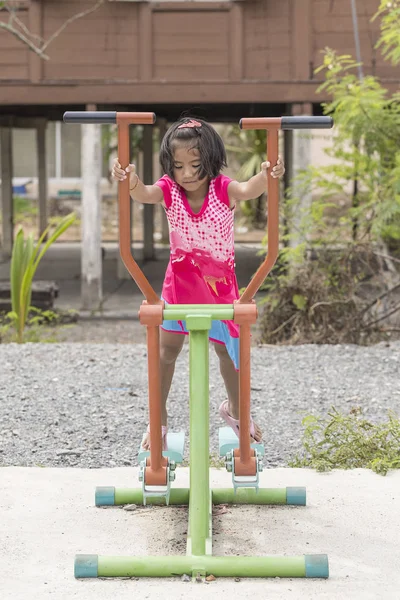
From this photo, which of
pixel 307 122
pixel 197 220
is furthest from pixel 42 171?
pixel 307 122

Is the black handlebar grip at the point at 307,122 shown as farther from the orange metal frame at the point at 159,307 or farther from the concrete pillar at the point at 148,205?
the concrete pillar at the point at 148,205

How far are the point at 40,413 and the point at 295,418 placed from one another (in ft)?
4.38

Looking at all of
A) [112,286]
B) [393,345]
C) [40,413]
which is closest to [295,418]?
[40,413]

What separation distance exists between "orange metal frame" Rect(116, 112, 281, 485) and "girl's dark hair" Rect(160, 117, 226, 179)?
198mm

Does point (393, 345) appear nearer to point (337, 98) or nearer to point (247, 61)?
point (337, 98)

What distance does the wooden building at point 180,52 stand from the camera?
10.8m

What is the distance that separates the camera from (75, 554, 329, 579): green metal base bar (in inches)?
117

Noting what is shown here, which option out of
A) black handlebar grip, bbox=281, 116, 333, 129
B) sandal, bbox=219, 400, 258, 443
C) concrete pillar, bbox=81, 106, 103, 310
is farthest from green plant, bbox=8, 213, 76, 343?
black handlebar grip, bbox=281, 116, 333, 129

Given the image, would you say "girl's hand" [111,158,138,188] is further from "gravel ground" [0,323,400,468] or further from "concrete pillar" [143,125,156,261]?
"concrete pillar" [143,125,156,261]

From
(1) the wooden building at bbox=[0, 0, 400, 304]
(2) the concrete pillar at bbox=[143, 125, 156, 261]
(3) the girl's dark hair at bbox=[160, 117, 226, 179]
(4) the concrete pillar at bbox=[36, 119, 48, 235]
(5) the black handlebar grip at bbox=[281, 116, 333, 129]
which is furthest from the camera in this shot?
(4) the concrete pillar at bbox=[36, 119, 48, 235]

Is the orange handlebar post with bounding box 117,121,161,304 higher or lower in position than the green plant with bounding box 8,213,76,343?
higher

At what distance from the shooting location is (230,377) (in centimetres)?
355

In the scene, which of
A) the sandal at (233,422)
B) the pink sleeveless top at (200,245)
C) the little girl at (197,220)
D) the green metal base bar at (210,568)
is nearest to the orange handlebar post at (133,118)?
the little girl at (197,220)

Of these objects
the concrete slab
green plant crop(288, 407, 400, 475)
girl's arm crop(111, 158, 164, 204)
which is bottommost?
the concrete slab
